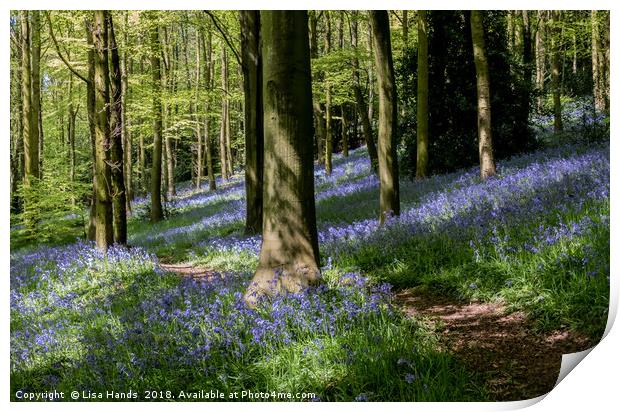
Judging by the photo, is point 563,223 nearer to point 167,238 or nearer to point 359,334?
point 359,334

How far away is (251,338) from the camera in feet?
12.4

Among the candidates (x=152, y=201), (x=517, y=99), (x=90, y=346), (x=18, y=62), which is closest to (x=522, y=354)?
(x=90, y=346)

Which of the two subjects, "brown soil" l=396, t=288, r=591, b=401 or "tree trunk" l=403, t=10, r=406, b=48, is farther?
"tree trunk" l=403, t=10, r=406, b=48

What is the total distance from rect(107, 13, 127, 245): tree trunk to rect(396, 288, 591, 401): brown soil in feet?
17.2

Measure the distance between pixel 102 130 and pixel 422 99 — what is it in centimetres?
680

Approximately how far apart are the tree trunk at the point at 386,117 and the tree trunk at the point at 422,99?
360 centimetres

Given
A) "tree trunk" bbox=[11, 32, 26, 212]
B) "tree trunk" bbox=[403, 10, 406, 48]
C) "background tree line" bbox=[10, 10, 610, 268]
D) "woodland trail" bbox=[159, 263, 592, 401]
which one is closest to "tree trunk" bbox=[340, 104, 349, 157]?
"background tree line" bbox=[10, 10, 610, 268]

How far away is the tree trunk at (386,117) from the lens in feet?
24.7

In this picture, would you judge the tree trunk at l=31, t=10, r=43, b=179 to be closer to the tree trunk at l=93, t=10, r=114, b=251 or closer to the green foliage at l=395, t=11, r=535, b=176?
the tree trunk at l=93, t=10, r=114, b=251

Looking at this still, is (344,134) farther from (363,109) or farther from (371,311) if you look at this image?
(371,311)

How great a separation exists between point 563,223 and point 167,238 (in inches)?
296

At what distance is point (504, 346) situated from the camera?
386 centimetres

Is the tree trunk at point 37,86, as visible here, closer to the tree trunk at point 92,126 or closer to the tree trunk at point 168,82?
the tree trunk at point 92,126

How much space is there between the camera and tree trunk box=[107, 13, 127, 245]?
752 cm
